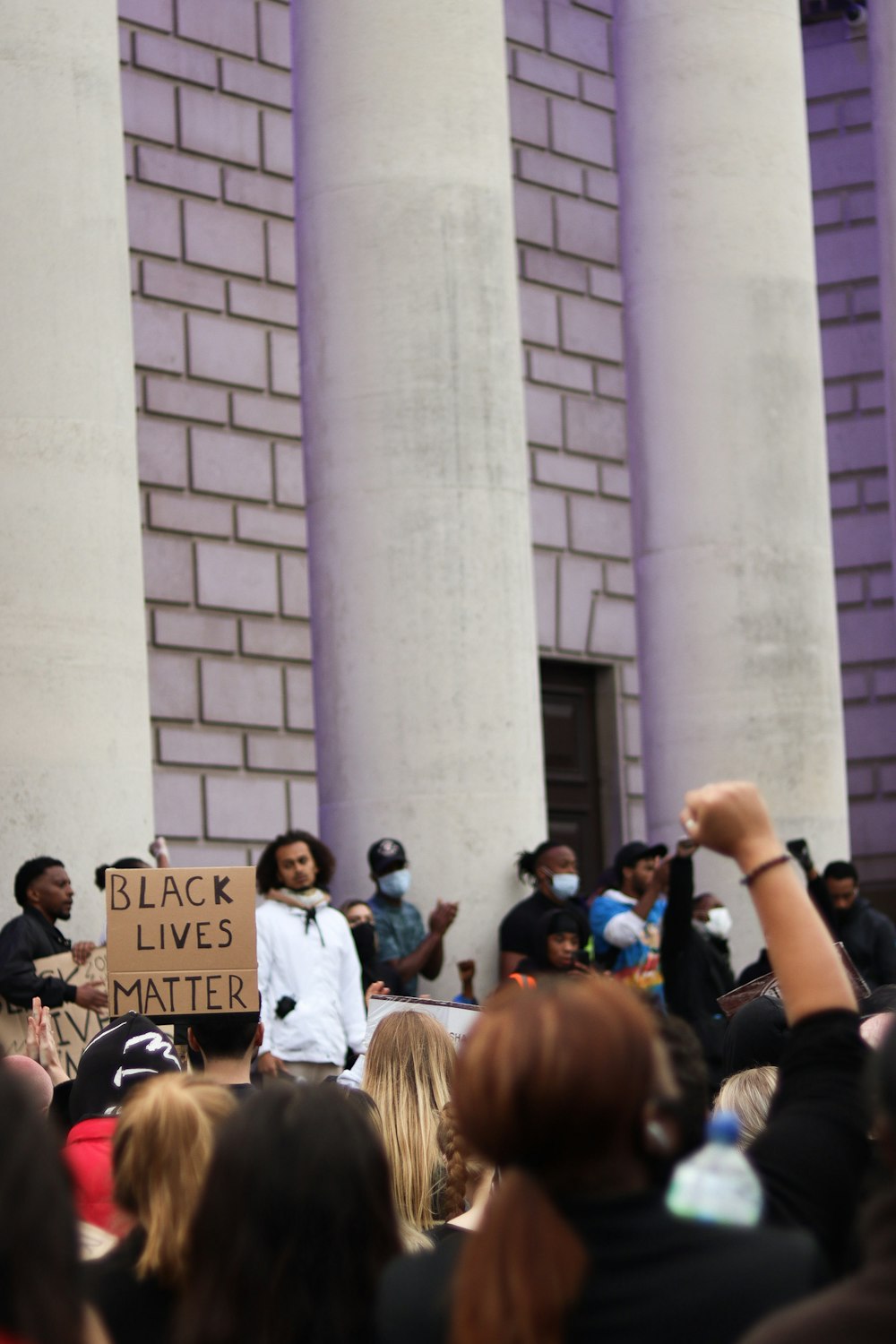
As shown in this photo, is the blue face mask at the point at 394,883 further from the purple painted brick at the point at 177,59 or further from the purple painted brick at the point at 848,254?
the purple painted brick at the point at 848,254

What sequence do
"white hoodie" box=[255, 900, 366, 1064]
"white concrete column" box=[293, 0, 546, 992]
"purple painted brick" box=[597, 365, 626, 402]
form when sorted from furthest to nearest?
1. "purple painted brick" box=[597, 365, 626, 402]
2. "white concrete column" box=[293, 0, 546, 992]
3. "white hoodie" box=[255, 900, 366, 1064]

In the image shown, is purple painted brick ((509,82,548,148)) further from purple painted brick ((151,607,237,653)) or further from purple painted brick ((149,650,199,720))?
purple painted brick ((149,650,199,720))

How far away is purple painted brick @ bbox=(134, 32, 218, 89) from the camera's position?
20281 mm

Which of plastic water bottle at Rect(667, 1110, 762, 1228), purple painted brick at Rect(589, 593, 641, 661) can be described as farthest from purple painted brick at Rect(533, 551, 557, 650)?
plastic water bottle at Rect(667, 1110, 762, 1228)

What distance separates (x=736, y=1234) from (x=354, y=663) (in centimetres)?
1090

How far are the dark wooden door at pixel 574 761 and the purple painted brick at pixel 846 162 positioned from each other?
6868 millimetres

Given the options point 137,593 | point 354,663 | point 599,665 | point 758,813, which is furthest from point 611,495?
point 758,813

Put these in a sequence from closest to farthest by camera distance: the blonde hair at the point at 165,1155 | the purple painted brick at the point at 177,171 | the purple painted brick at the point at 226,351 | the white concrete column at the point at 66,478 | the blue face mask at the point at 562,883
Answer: the blonde hair at the point at 165,1155 → the white concrete column at the point at 66,478 → the blue face mask at the point at 562,883 → the purple painted brick at the point at 177,171 → the purple painted brick at the point at 226,351

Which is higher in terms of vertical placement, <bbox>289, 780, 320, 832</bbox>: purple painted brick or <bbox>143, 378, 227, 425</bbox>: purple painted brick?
<bbox>143, 378, 227, 425</bbox>: purple painted brick

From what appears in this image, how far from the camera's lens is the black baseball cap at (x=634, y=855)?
14297 millimetres

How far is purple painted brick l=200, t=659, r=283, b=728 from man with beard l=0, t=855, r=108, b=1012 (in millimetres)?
8961

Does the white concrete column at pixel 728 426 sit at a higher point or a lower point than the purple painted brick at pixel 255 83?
lower

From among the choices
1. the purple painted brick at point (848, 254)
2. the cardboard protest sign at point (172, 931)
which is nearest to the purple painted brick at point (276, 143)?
the purple painted brick at point (848, 254)

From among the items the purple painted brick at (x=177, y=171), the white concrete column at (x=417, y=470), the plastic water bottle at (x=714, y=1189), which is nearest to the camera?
the plastic water bottle at (x=714, y=1189)
